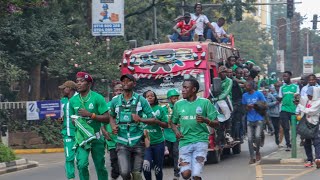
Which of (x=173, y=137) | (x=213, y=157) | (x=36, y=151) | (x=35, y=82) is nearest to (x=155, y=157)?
(x=173, y=137)

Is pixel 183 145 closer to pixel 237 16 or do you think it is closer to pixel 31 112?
pixel 31 112

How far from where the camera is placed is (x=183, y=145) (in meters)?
11.2

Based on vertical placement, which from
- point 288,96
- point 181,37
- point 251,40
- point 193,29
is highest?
point 251,40

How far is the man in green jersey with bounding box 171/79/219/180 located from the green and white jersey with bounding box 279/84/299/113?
9.27m

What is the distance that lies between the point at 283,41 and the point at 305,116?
218ft

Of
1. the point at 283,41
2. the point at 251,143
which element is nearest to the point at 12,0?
the point at 251,143

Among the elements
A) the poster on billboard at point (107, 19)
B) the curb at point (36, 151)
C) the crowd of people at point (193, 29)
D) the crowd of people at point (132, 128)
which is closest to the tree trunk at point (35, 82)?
the poster on billboard at point (107, 19)

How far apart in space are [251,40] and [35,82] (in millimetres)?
60929

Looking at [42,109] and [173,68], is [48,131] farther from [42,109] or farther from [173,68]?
[173,68]

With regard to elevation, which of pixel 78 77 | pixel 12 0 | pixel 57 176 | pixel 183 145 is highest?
pixel 12 0

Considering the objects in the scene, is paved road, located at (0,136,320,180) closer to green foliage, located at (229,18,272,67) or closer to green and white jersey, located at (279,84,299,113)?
green and white jersey, located at (279,84,299,113)

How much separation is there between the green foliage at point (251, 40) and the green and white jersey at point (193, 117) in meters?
71.6

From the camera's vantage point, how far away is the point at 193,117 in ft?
36.4

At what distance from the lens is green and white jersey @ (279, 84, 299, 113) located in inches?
794
